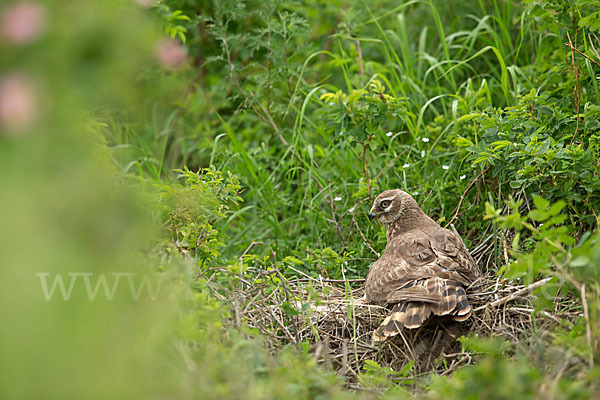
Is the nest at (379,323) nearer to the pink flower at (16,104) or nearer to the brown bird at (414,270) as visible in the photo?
the brown bird at (414,270)

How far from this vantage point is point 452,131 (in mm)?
5180

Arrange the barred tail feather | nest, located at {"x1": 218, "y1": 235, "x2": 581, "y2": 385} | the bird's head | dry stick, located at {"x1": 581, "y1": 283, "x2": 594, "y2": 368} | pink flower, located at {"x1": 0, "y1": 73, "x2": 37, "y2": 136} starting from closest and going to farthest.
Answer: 1. pink flower, located at {"x1": 0, "y1": 73, "x2": 37, "y2": 136}
2. dry stick, located at {"x1": 581, "y1": 283, "x2": 594, "y2": 368}
3. nest, located at {"x1": 218, "y1": 235, "x2": 581, "y2": 385}
4. the barred tail feather
5. the bird's head

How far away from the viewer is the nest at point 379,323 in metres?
3.37

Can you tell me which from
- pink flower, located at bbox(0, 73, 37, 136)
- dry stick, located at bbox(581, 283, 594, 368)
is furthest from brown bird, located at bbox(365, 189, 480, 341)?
pink flower, located at bbox(0, 73, 37, 136)

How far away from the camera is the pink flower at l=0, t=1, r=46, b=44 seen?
197cm

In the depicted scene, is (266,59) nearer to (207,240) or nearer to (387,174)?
(387,174)

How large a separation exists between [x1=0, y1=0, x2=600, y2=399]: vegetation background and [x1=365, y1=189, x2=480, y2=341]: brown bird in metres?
0.31

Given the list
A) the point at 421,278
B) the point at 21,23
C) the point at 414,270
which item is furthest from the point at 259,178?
the point at 21,23

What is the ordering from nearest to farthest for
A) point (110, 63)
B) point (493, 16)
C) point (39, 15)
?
point (39, 15) < point (110, 63) < point (493, 16)

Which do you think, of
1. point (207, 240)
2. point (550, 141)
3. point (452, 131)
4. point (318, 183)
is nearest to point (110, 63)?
point (207, 240)

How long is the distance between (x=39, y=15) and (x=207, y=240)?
2.24 meters

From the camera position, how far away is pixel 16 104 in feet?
6.34

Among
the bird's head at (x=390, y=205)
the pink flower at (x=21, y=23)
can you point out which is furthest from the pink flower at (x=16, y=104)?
the bird's head at (x=390, y=205)

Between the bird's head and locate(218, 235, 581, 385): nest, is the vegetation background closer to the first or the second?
locate(218, 235, 581, 385): nest
